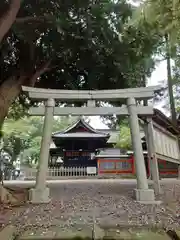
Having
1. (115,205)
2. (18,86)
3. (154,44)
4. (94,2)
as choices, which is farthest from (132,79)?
(115,205)

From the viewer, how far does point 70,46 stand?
5938 mm

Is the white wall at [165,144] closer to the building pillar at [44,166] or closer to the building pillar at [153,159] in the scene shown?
the building pillar at [153,159]

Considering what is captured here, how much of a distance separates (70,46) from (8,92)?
2.03 meters

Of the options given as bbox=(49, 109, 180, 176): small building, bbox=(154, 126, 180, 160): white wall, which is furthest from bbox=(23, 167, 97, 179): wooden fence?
bbox=(154, 126, 180, 160): white wall

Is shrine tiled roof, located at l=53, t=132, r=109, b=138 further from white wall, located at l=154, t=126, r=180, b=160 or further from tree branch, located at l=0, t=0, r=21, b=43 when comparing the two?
tree branch, located at l=0, t=0, r=21, b=43

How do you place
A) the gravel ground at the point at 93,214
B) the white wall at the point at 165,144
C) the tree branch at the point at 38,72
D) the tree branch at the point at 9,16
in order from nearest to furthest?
the gravel ground at the point at 93,214, the tree branch at the point at 9,16, the white wall at the point at 165,144, the tree branch at the point at 38,72

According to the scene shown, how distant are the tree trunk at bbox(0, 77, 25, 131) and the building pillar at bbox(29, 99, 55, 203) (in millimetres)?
1169

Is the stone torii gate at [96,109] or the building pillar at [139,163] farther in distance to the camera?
the stone torii gate at [96,109]

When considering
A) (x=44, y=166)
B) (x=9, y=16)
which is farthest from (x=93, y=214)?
(x=9, y=16)

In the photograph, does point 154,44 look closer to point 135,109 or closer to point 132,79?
point 132,79

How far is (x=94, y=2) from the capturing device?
5.24 m

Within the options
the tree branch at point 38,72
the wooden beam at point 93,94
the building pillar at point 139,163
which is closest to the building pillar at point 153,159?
the building pillar at point 139,163

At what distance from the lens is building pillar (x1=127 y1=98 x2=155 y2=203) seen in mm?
4914

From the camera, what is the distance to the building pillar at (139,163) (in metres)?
4.91
